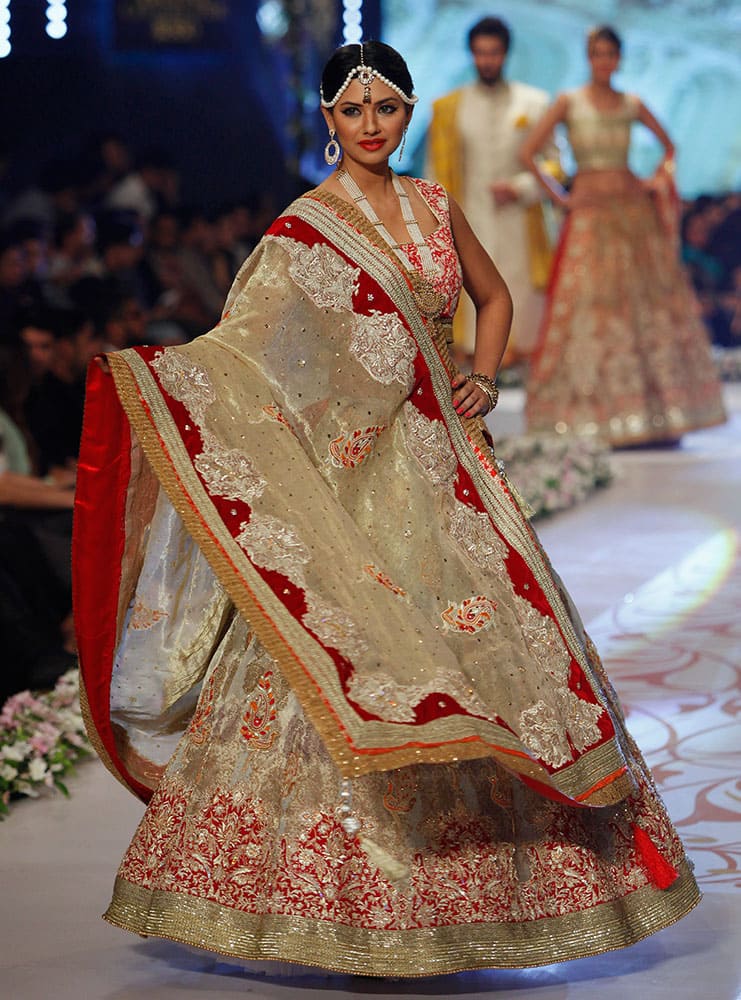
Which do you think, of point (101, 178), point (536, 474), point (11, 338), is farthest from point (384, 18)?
point (11, 338)

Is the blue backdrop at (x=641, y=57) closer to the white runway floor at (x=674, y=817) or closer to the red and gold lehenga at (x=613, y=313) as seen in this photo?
the red and gold lehenga at (x=613, y=313)

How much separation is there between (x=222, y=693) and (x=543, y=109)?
23.7 feet

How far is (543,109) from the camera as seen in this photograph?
949 centimetres

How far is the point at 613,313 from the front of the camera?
8438 millimetres

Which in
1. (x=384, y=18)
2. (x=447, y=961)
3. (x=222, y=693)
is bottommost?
(x=447, y=961)

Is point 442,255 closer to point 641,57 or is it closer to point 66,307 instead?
point 66,307

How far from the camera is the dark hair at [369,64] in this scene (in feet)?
9.20

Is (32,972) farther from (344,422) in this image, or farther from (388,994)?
(344,422)

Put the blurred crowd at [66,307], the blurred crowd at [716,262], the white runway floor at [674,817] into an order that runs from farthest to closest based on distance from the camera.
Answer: the blurred crowd at [716,262], the blurred crowd at [66,307], the white runway floor at [674,817]

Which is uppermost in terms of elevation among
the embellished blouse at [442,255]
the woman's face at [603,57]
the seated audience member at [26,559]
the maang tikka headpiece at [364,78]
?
the woman's face at [603,57]

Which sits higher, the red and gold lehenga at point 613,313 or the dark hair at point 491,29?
the dark hair at point 491,29

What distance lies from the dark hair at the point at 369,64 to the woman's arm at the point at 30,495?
2.27m

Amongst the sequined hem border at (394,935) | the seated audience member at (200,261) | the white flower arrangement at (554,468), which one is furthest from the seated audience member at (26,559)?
the seated audience member at (200,261)

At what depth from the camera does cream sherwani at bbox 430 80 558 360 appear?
9.53 meters
